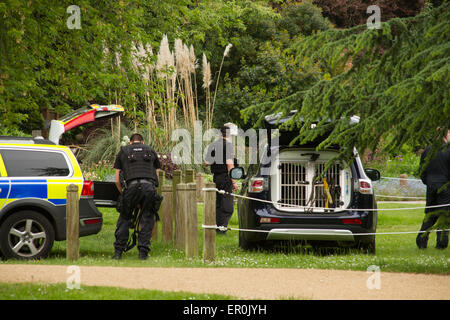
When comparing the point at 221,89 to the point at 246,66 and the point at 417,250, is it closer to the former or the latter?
the point at 246,66

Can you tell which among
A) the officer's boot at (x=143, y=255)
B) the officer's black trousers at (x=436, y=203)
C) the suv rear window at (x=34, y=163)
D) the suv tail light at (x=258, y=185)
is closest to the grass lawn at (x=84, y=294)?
the officer's boot at (x=143, y=255)

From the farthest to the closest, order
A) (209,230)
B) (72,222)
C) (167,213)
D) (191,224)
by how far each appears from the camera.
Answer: (167,213)
(72,222)
(191,224)
(209,230)

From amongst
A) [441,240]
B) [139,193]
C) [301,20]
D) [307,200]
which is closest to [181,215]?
[139,193]

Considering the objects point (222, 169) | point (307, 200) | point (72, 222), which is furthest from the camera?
point (222, 169)

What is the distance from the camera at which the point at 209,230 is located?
902 centimetres

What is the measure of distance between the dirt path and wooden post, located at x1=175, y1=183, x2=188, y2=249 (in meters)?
1.59

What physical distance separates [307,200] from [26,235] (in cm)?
394

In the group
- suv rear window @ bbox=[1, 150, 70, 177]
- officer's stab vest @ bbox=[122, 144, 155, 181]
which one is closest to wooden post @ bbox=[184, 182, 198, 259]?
officer's stab vest @ bbox=[122, 144, 155, 181]

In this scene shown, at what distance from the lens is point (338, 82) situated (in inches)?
299

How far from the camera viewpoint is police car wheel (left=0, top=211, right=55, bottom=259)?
31.2ft

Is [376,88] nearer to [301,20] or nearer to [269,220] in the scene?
[269,220]

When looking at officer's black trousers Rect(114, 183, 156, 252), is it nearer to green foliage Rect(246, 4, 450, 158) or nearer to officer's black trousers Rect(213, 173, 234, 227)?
green foliage Rect(246, 4, 450, 158)

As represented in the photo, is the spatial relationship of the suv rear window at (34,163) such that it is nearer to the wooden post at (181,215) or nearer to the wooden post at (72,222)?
Result: the wooden post at (72,222)
